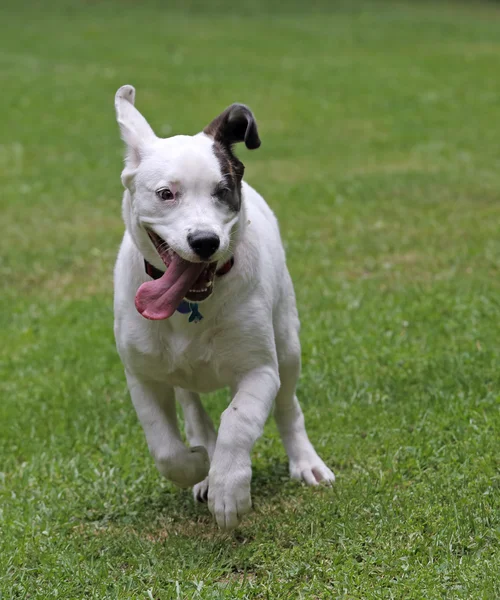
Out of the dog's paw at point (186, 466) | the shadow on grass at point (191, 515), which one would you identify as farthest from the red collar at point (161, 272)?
the shadow on grass at point (191, 515)

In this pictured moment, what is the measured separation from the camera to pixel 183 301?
4.74 metres

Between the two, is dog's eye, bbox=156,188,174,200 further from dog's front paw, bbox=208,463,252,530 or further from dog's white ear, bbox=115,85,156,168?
dog's front paw, bbox=208,463,252,530

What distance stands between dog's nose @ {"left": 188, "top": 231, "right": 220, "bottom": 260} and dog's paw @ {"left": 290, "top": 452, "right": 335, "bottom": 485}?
1737 mm

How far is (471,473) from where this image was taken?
525cm

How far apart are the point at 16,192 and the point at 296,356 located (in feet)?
28.4

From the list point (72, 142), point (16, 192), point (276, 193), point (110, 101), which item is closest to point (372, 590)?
point (276, 193)

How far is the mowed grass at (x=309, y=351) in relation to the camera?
4.62 m

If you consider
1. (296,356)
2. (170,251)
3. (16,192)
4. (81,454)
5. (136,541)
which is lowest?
(16,192)

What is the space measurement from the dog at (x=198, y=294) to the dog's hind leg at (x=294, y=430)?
0.30 meters

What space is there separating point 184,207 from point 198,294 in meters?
0.38

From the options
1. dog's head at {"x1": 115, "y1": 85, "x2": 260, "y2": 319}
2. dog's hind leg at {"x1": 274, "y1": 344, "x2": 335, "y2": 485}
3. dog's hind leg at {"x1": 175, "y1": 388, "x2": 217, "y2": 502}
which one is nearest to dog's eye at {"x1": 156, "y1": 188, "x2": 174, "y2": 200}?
dog's head at {"x1": 115, "y1": 85, "x2": 260, "y2": 319}

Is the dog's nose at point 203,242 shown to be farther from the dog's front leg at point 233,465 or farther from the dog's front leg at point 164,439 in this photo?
the dog's front leg at point 164,439

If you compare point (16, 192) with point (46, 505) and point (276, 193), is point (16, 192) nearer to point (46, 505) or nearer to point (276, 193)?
point (276, 193)

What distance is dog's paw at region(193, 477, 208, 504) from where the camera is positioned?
216 inches
